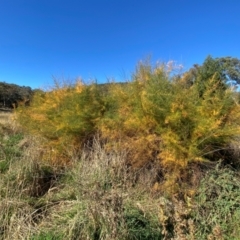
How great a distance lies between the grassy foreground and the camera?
3102mm

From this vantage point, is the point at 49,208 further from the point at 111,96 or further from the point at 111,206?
the point at 111,96

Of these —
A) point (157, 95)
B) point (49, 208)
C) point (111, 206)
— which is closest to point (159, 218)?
point (111, 206)

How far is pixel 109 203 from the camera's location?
3.12 metres

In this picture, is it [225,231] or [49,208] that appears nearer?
[225,231]

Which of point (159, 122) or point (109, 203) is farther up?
point (159, 122)

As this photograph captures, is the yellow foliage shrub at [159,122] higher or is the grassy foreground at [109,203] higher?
the yellow foliage shrub at [159,122]

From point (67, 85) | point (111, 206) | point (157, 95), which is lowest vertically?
point (111, 206)

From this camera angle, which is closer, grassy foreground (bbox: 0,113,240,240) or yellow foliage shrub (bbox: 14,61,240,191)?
grassy foreground (bbox: 0,113,240,240)

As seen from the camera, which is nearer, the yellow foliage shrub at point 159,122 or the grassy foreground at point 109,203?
the grassy foreground at point 109,203

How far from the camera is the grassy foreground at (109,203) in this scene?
10.2 feet

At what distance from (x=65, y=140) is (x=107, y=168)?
2.05 meters

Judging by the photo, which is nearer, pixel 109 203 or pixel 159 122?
pixel 109 203

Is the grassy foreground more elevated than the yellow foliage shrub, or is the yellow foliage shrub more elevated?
the yellow foliage shrub

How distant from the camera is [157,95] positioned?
14.7 ft
